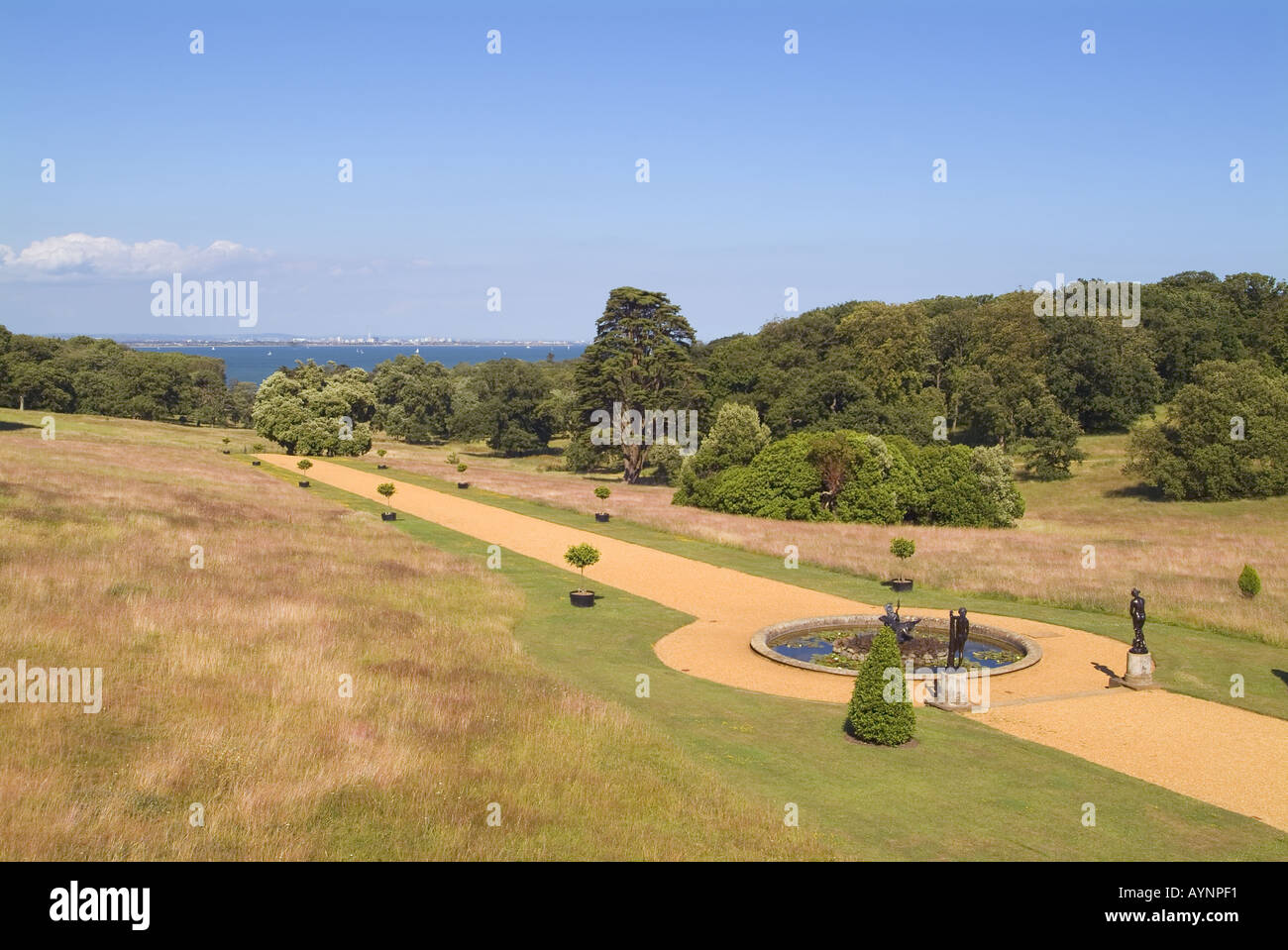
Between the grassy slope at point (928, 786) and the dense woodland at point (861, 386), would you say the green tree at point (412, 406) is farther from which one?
the grassy slope at point (928, 786)

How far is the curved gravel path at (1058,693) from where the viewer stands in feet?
52.6

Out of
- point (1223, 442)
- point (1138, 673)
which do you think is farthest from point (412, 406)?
point (1138, 673)

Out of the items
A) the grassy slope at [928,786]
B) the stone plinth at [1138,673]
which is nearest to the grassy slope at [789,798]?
the grassy slope at [928,786]

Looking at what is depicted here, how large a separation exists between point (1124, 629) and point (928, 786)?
1482 cm

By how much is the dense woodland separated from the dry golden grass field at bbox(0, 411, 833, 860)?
123 ft

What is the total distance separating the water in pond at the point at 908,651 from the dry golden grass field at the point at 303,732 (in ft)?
24.4

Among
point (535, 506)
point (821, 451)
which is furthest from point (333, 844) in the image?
point (821, 451)

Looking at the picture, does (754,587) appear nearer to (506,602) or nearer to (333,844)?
(506,602)

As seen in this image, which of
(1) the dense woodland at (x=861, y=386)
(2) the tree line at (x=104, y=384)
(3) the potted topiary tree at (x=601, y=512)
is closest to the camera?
(3) the potted topiary tree at (x=601, y=512)

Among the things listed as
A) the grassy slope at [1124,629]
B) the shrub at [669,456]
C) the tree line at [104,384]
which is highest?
the tree line at [104,384]

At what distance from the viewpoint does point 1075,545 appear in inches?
1657

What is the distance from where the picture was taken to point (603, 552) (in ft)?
123

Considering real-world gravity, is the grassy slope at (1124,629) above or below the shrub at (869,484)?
below
